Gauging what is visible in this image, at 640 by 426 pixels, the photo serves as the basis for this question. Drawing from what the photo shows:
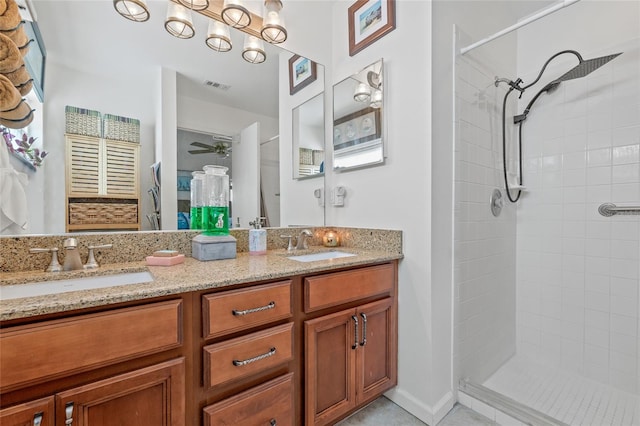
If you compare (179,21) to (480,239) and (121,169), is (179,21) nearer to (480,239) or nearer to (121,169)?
(121,169)

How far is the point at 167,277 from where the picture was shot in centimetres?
100

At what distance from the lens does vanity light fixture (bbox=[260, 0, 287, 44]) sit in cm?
164

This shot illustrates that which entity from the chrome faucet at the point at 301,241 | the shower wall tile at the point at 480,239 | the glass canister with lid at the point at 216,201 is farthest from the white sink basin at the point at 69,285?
the shower wall tile at the point at 480,239

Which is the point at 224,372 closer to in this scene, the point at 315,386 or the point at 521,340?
the point at 315,386

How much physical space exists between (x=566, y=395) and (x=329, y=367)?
1.54 metres

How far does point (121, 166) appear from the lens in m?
1.30

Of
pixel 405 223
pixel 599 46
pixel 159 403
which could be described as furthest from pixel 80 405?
pixel 599 46

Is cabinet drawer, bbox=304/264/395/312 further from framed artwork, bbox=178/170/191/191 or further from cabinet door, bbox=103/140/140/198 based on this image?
cabinet door, bbox=103/140/140/198

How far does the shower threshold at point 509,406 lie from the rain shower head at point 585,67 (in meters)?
1.97

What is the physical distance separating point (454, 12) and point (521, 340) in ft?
7.52

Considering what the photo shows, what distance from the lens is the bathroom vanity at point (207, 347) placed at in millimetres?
719

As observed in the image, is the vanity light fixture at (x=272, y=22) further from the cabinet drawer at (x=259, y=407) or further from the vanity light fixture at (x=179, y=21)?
the cabinet drawer at (x=259, y=407)

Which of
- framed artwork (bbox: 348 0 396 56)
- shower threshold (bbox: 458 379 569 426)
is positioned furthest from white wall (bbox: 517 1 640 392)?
framed artwork (bbox: 348 0 396 56)

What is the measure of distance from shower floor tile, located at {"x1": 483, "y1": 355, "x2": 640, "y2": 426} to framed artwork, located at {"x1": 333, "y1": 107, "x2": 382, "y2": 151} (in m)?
1.73
